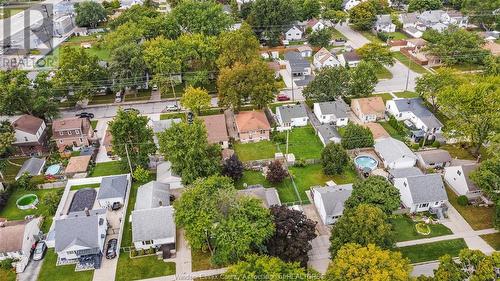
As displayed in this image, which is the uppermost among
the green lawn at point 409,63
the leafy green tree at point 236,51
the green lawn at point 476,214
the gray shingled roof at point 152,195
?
the leafy green tree at point 236,51

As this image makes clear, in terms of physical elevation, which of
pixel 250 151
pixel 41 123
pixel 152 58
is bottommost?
pixel 250 151

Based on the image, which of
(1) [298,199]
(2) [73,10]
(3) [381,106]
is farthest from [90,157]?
(2) [73,10]

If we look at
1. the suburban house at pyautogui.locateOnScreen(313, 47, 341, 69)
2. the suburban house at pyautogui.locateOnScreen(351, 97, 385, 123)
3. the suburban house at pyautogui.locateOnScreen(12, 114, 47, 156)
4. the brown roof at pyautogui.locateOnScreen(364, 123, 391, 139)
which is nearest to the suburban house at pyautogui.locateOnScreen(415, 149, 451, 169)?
the brown roof at pyautogui.locateOnScreen(364, 123, 391, 139)

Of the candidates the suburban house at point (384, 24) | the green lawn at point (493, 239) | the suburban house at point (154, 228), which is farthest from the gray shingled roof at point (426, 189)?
the suburban house at point (384, 24)

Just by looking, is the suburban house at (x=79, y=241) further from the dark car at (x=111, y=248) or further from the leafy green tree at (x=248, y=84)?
the leafy green tree at (x=248, y=84)

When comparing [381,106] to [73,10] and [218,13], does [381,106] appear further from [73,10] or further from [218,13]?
[73,10]

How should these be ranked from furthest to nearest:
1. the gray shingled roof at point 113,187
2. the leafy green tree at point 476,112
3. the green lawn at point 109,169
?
the green lawn at point 109,169 < the leafy green tree at point 476,112 < the gray shingled roof at point 113,187
